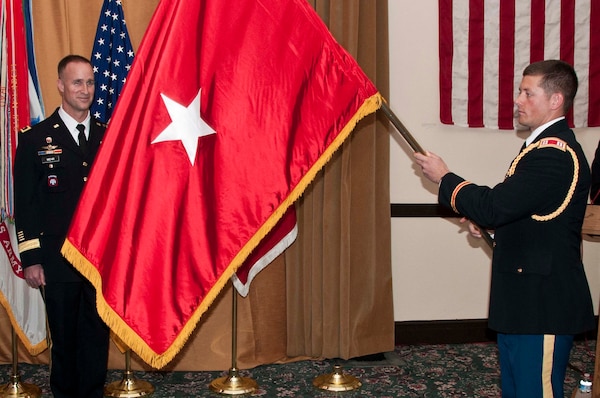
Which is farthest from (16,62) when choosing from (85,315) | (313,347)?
(313,347)

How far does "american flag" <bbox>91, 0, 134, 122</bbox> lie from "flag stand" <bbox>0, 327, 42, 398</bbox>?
145 cm

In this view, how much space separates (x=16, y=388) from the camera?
3.98 meters

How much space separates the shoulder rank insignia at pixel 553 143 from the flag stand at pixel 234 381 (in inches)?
90.3

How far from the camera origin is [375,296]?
15.1 ft

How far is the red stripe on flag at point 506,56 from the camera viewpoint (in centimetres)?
482

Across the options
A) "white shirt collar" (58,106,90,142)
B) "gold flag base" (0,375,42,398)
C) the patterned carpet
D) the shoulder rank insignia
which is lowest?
the patterned carpet

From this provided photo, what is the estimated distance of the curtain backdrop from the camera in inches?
177

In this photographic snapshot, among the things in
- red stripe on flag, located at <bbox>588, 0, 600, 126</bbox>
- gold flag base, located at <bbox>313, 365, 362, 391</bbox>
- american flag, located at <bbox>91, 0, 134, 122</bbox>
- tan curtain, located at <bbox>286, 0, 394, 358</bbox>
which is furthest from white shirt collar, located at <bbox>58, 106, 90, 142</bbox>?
red stripe on flag, located at <bbox>588, 0, 600, 126</bbox>

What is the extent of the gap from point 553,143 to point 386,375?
2.35m

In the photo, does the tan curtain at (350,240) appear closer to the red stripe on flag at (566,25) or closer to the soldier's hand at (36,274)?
the red stripe on flag at (566,25)

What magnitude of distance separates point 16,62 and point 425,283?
9.81ft

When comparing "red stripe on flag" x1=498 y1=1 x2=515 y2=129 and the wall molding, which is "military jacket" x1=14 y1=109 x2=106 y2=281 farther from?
"red stripe on flag" x1=498 y1=1 x2=515 y2=129

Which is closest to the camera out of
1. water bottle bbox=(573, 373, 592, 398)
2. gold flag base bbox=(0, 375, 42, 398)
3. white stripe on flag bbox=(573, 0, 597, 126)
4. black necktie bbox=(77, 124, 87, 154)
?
water bottle bbox=(573, 373, 592, 398)

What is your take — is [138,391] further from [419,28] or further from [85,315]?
[419,28]
